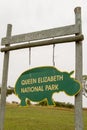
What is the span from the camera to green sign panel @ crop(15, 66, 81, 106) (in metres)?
5.74

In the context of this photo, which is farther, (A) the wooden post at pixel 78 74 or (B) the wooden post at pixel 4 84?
(B) the wooden post at pixel 4 84

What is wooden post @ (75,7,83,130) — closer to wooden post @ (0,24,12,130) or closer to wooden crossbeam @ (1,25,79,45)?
wooden crossbeam @ (1,25,79,45)

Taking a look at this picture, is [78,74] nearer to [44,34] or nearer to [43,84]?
[43,84]

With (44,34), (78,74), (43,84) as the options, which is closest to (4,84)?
(43,84)

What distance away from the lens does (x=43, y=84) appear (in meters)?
6.10

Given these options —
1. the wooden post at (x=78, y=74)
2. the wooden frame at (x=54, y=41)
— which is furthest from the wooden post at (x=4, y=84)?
the wooden post at (x=78, y=74)

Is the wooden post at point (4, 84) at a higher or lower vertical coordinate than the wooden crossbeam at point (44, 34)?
lower

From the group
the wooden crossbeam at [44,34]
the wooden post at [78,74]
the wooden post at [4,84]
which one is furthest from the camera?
the wooden post at [4,84]

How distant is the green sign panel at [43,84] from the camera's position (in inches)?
226

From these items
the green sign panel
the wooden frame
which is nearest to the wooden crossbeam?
the wooden frame

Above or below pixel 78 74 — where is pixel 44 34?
above

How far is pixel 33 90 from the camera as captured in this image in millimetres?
6223

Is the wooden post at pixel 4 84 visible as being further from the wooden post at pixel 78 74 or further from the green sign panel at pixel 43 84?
the wooden post at pixel 78 74

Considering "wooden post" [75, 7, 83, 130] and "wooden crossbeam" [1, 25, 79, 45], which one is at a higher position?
"wooden crossbeam" [1, 25, 79, 45]
